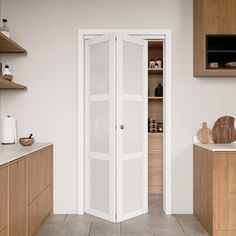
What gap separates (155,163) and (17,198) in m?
2.92

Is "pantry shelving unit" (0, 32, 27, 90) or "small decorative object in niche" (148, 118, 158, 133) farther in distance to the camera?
"small decorative object in niche" (148, 118, 158, 133)

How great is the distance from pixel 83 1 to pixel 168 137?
187cm

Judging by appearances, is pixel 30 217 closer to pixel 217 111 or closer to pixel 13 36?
pixel 13 36

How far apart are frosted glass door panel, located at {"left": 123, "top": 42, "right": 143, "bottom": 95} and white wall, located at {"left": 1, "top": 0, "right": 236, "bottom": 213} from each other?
318 mm

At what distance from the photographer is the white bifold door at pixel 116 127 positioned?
10.8ft

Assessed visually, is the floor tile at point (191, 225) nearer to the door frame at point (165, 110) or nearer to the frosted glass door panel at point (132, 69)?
the door frame at point (165, 110)

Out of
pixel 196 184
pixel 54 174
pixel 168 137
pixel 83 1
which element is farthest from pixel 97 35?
pixel 196 184

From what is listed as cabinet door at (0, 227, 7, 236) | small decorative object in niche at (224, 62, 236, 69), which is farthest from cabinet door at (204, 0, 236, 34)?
cabinet door at (0, 227, 7, 236)

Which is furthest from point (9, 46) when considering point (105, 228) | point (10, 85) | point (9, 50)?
point (105, 228)

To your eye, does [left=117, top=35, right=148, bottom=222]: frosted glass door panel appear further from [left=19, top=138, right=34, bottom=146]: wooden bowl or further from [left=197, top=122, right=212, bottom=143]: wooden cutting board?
[left=19, top=138, right=34, bottom=146]: wooden bowl

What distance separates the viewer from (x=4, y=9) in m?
3.52

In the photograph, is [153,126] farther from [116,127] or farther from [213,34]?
[213,34]

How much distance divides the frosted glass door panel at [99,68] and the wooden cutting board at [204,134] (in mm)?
1174

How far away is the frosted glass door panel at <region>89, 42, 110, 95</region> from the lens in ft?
11.1
